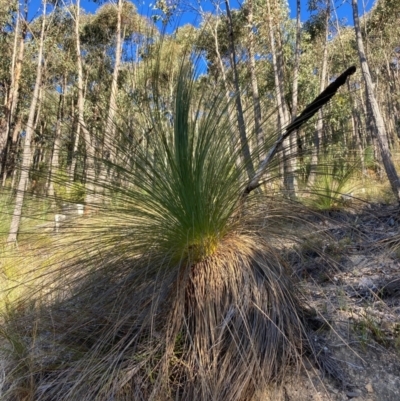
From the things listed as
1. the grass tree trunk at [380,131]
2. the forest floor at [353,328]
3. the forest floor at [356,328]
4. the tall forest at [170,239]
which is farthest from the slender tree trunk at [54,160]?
the grass tree trunk at [380,131]

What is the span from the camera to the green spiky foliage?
1590 mm

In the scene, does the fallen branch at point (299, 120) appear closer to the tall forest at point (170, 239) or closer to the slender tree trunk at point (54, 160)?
the tall forest at point (170, 239)

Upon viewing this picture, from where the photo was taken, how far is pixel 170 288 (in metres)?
1.75

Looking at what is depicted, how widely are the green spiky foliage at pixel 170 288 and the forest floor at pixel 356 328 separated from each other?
14 centimetres

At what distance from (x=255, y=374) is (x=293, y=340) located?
23 centimetres

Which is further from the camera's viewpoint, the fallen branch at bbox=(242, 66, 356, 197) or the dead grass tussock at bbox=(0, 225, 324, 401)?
the fallen branch at bbox=(242, 66, 356, 197)

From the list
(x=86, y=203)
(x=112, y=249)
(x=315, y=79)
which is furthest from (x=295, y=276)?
(x=315, y=79)

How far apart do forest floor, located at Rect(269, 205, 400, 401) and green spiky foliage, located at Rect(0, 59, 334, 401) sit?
0.45ft

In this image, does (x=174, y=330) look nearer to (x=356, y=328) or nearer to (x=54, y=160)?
(x=356, y=328)

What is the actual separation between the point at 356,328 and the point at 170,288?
3.13 ft

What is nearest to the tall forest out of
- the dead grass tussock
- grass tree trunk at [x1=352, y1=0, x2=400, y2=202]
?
the dead grass tussock

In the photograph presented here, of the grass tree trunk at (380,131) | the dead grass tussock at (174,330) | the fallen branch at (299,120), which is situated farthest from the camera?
the grass tree trunk at (380,131)

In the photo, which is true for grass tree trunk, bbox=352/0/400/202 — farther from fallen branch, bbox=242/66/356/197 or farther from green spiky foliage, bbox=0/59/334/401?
green spiky foliage, bbox=0/59/334/401

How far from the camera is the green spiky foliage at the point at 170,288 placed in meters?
1.59
